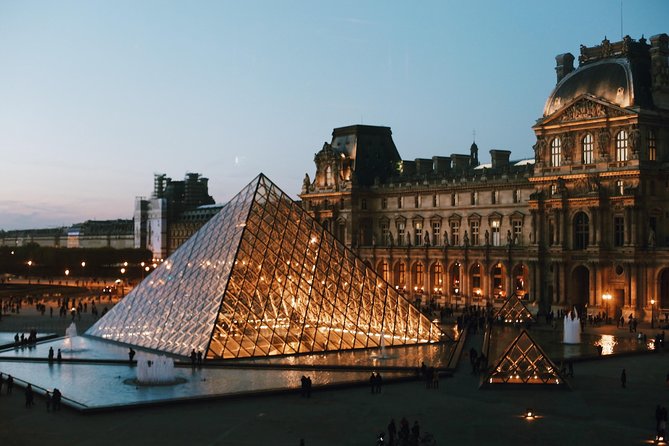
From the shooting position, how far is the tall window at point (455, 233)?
61.8 meters

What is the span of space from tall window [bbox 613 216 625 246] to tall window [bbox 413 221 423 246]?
737 inches

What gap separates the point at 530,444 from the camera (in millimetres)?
19281

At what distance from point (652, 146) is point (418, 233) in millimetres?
21036

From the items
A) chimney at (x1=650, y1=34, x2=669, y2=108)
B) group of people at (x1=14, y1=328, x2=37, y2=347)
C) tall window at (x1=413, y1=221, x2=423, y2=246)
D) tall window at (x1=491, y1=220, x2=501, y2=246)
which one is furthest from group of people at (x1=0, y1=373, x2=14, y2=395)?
tall window at (x1=413, y1=221, x2=423, y2=246)

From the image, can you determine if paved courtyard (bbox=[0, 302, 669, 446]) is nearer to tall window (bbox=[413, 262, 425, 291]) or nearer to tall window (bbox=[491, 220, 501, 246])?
tall window (bbox=[491, 220, 501, 246])

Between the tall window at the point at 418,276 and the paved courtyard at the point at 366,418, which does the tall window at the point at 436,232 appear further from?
the paved courtyard at the point at 366,418

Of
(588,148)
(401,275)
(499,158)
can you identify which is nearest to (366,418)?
(588,148)

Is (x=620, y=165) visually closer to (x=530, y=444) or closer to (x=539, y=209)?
(x=539, y=209)

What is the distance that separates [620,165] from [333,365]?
24.7m

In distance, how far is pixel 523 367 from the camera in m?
26.5

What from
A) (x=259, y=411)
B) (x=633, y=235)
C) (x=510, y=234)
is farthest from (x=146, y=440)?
(x=510, y=234)

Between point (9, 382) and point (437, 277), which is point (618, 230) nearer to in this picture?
point (437, 277)

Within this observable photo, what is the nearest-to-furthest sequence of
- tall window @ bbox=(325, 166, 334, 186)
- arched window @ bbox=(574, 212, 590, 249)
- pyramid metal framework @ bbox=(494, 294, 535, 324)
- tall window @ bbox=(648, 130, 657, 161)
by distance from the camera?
pyramid metal framework @ bbox=(494, 294, 535, 324), tall window @ bbox=(648, 130, 657, 161), arched window @ bbox=(574, 212, 590, 249), tall window @ bbox=(325, 166, 334, 186)

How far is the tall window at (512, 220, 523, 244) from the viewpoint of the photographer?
5675 cm
